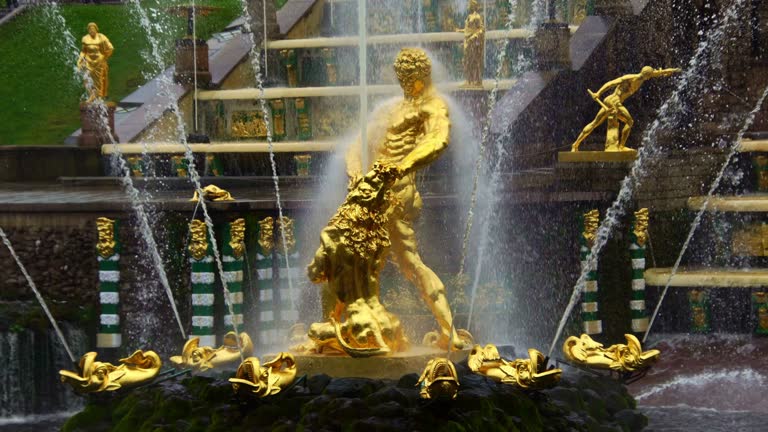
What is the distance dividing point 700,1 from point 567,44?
2.91m

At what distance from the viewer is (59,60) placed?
112 ft

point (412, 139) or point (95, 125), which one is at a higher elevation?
point (95, 125)

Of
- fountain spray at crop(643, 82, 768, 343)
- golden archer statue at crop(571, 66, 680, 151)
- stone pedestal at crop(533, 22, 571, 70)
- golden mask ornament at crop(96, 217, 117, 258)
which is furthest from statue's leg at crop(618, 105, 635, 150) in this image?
golden mask ornament at crop(96, 217, 117, 258)

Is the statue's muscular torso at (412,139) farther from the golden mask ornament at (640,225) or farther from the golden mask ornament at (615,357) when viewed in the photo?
the golden mask ornament at (640,225)

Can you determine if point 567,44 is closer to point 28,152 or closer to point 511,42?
point 511,42

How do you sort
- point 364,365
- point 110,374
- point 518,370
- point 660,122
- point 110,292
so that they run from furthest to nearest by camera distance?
point 660,122 → point 110,292 → point 364,365 → point 110,374 → point 518,370

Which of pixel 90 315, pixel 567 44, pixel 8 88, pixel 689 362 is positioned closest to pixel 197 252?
pixel 90 315

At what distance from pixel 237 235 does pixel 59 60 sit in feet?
67.5

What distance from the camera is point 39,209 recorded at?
1552 centimetres

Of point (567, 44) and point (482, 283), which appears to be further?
point (567, 44)

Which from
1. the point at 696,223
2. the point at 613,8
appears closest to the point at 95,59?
the point at 613,8

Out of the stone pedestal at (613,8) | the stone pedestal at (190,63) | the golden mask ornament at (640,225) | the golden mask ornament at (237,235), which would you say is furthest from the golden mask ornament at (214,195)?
the stone pedestal at (190,63)

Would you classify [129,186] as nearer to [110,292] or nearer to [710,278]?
[110,292]

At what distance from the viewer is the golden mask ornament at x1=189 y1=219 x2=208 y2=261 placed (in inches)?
571
